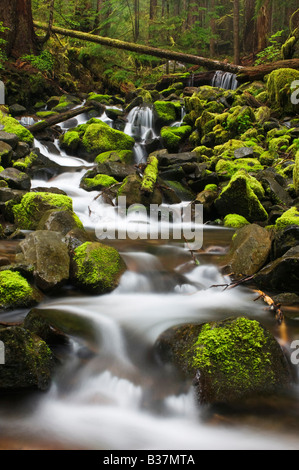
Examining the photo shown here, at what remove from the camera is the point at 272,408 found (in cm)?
267

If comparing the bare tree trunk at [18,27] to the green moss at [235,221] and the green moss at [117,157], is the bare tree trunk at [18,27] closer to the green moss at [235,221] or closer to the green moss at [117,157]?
the green moss at [117,157]

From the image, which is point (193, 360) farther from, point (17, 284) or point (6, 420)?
point (17, 284)

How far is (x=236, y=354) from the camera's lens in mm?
2865

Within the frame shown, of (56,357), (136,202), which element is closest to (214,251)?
(136,202)

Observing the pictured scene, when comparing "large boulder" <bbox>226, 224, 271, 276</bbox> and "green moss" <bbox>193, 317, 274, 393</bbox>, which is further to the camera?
"large boulder" <bbox>226, 224, 271, 276</bbox>

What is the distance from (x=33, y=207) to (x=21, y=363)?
421 cm

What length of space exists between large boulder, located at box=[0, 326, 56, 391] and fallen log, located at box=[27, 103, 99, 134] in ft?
36.0

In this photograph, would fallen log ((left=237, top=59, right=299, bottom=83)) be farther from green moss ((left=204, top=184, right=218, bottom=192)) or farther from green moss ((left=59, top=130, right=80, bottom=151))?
green moss ((left=59, top=130, right=80, bottom=151))

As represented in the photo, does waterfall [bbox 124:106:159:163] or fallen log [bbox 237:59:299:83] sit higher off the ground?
fallen log [bbox 237:59:299:83]

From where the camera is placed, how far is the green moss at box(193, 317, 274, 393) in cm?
278
